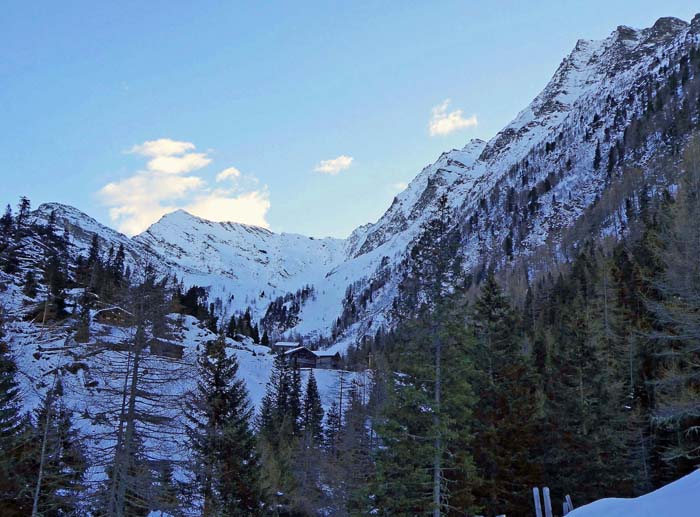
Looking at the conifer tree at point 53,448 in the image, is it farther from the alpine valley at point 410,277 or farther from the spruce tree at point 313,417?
the spruce tree at point 313,417

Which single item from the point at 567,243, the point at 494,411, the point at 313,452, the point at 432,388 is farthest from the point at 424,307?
the point at 567,243

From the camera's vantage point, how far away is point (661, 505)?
805 centimetres

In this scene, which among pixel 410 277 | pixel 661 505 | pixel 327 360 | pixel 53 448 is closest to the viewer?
pixel 661 505

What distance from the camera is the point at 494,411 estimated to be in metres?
23.7

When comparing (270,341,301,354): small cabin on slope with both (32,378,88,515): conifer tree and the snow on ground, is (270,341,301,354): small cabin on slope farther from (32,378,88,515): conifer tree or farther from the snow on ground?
the snow on ground

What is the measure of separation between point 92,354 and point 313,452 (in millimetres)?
34054

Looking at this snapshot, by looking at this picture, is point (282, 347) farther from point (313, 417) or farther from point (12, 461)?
point (12, 461)

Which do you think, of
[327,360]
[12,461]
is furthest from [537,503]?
[327,360]

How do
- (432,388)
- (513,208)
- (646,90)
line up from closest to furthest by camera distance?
(432,388)
(646,90)
(513,208)

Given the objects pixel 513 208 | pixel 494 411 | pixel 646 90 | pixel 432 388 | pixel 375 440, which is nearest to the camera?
pixel 432 388

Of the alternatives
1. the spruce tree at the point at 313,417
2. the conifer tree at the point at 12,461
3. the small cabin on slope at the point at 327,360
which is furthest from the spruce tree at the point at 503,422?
the small cabin on slope at the point at 327,360

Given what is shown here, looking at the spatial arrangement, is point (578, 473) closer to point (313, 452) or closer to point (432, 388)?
point (432, 388)

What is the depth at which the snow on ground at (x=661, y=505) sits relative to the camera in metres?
7.66

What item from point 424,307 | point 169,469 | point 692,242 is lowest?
point 169,469
